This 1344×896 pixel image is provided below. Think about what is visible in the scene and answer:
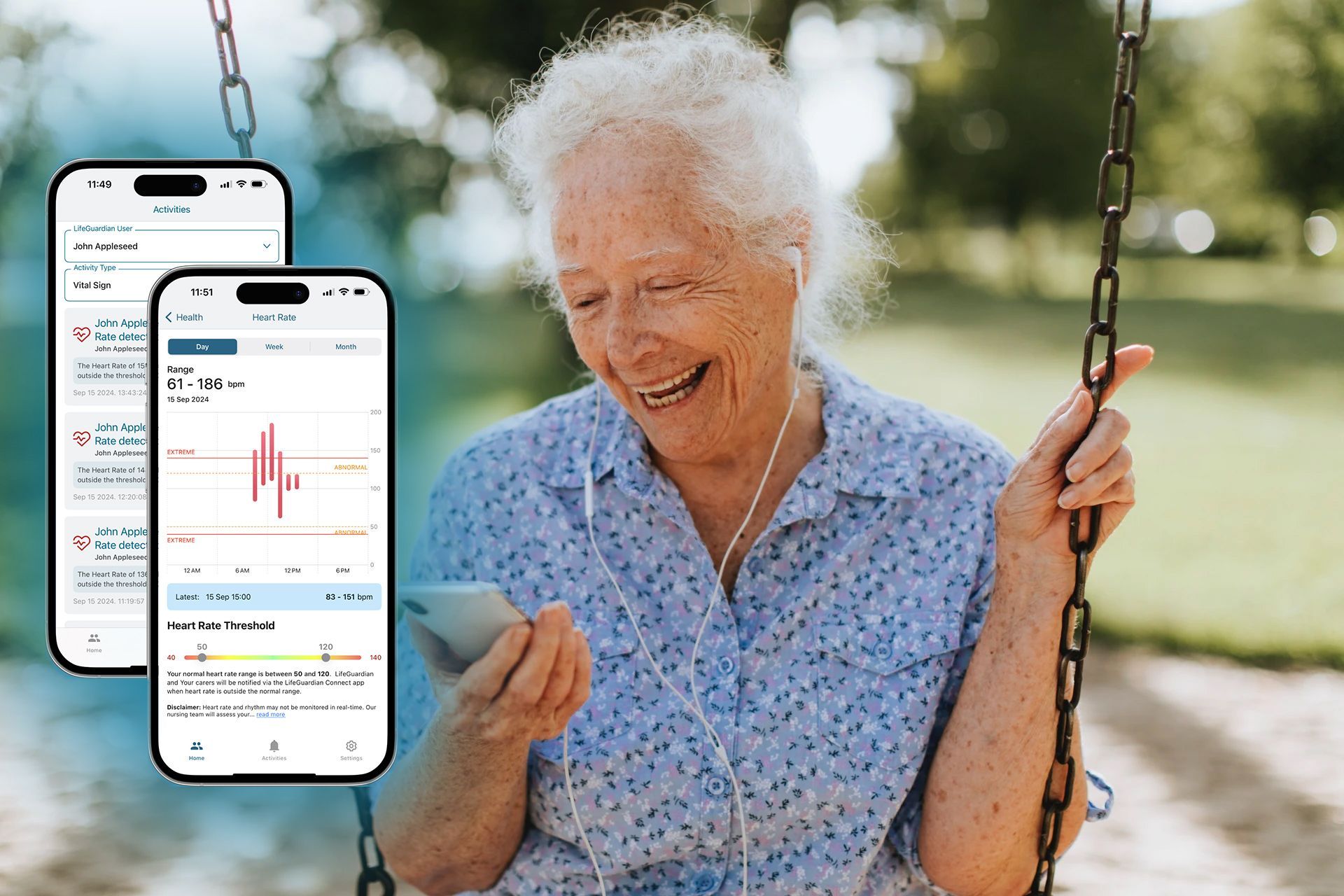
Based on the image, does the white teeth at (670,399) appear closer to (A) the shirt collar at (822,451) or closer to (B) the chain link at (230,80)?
(A) the shirt collar at (822,451)

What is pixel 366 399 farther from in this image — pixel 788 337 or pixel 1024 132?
pixel 1024 132

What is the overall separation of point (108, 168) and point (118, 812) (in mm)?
3731

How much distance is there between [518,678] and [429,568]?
2.07 feet

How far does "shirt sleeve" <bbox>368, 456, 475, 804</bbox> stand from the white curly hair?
0.48 m

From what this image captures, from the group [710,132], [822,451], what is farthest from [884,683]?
[710,132]

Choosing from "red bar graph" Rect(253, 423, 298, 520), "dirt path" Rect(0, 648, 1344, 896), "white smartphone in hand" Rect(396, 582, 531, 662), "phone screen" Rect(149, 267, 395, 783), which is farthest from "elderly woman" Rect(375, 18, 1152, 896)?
"dirt path" Rect(0, 648, 1344, 896)

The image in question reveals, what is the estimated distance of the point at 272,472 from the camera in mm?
1461

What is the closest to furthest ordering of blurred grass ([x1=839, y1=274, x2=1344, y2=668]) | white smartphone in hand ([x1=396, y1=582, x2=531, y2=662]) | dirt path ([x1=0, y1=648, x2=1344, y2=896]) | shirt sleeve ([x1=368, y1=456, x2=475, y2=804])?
white smartphone in hand ([x1=396, y1=582, x2=531, y2=662]) → shirt sleeve ([x1=368, y1=456, x2=475, y2=804]) → dirt path ([x1=0, y1=648, x2=1344, y2=896]) → blurred grass ([x1=839, y1=274, x2=1344, y2=668])

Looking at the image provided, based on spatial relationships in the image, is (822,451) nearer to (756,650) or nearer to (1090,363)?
(756,650)

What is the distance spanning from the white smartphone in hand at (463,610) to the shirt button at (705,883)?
0.66m

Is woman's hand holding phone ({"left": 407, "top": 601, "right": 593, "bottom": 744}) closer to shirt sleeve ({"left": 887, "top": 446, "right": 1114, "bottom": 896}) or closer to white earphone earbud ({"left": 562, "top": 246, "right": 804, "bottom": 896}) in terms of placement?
white earphone earbud ({"left": 562, "top": 246, "right": 804, "bottom": 896})

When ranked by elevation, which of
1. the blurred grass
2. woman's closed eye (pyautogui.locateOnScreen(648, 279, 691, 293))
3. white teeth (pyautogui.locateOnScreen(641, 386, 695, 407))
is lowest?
the blurred grass

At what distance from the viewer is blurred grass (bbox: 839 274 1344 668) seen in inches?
285

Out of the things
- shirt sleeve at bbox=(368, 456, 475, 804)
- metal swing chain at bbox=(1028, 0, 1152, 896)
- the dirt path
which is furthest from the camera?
the dirt path
